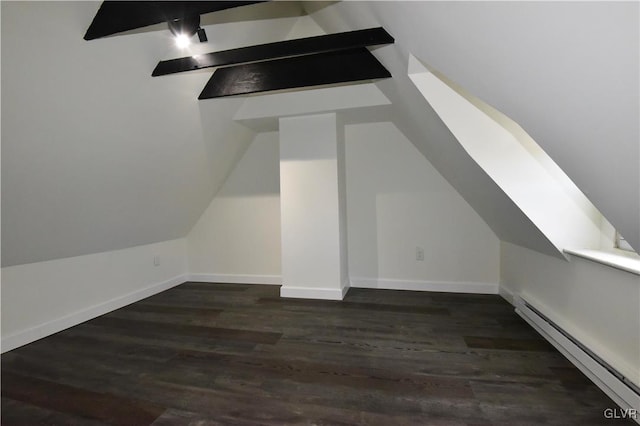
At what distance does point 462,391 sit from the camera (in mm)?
1447

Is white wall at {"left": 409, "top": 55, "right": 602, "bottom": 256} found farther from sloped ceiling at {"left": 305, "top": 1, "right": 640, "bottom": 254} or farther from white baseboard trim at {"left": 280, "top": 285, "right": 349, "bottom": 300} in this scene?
white baseboard trim at {"left": 280, "top": 285, "right": 349, "bottom": 300}

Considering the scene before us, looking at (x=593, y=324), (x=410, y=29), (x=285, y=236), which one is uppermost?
(x=410, y=29)

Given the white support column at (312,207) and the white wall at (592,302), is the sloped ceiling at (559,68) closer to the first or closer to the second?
the white wall at (592,302)

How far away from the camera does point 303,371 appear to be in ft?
5.40

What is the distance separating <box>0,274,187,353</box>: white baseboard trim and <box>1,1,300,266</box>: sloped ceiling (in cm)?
57

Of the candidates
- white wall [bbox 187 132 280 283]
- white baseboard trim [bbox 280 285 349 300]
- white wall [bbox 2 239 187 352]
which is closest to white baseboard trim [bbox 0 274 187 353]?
white wall [bbox 2 239 187 352]

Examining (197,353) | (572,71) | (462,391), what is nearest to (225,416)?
(197,353)

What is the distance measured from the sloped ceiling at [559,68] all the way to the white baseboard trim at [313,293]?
7.14ft

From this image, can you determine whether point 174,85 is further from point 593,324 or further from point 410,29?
point 593,324

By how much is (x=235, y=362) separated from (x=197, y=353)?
1.14 feet

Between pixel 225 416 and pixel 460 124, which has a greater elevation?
pixel 460 124

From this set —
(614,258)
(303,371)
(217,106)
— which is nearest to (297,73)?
(217,106)

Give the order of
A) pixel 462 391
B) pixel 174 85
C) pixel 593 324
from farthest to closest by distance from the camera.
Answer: pixel 174 85 → pixel 593 324 → pixel 462 391

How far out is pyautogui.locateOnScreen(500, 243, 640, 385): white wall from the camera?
1.30 metres
